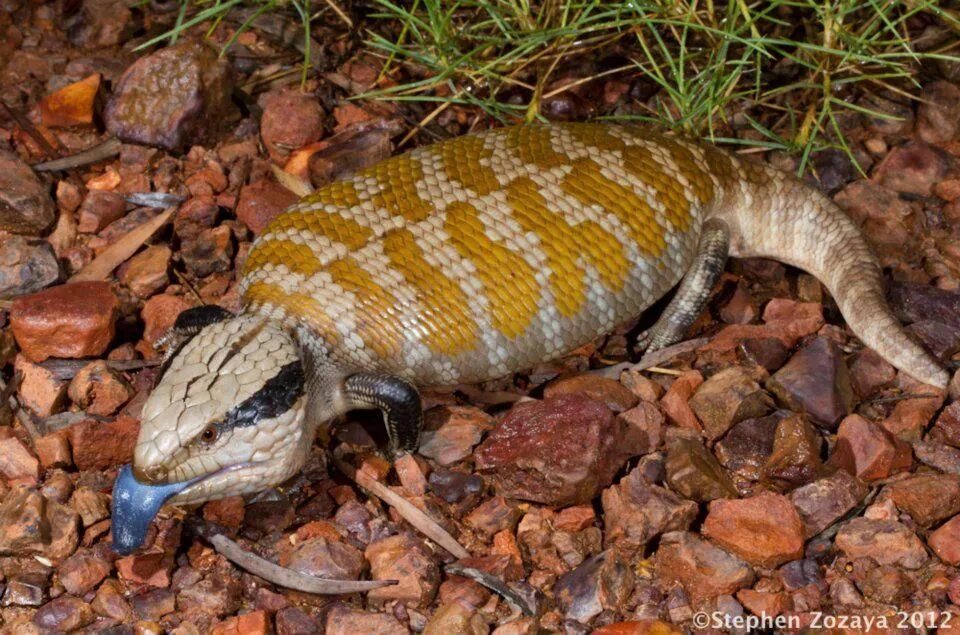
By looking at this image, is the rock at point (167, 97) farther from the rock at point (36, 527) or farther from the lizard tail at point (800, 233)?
the lizard tail at point (800, 233)

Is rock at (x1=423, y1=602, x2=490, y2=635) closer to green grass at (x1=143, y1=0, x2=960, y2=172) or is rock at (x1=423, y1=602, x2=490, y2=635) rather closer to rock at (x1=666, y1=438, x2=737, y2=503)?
rock at (x1=666, y1=438, x2=737, y2=503)

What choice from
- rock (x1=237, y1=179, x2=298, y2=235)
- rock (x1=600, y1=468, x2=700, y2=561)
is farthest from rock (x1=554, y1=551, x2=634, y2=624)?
rock (x1=237, y1=179, x2=298, y2=235)

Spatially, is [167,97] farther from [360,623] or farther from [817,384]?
[817,384]

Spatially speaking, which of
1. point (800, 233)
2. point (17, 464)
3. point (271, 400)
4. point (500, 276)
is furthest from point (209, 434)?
point (800, 233)

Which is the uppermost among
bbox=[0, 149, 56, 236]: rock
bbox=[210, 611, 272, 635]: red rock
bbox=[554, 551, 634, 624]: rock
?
bbox=[0, 149, 56, 236]: rock

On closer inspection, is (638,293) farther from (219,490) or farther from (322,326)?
(219,490)
